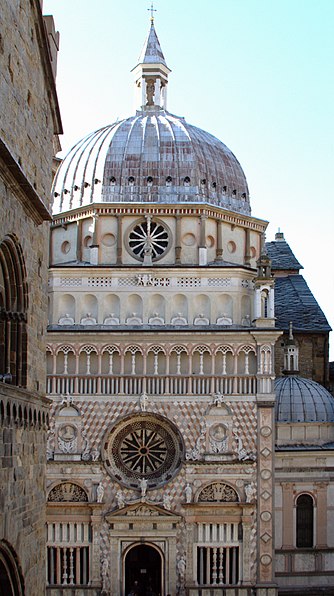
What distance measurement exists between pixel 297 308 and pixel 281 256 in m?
4.50

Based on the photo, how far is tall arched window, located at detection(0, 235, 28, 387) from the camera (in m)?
Result: 17.9

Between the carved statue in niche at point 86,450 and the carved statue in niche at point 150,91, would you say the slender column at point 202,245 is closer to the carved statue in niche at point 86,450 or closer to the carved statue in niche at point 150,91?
the carved statue in niche at point 150,91

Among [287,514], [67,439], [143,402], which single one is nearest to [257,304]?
[143,402]

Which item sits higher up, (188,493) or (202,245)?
(202,245)

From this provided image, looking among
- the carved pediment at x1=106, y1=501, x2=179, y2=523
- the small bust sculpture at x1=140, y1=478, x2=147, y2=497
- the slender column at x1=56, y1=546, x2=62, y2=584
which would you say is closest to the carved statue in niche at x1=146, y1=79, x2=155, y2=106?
the small bust sculpture at x1=140, y1=478, x2=147, y2=497

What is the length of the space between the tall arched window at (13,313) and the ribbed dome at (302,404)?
23197 mm

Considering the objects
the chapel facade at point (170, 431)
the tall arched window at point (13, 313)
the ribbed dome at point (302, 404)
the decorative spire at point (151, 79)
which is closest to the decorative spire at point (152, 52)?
→ the decorative spire at point (151, 79)

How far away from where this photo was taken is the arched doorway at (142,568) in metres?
36.9

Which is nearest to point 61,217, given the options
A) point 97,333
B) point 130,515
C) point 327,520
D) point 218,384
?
point 97,333

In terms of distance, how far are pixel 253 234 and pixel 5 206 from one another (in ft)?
86.2

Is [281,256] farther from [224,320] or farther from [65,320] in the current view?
[65,320]

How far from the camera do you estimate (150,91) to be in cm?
4534

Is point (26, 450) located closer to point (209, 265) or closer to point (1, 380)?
point (1, 380)

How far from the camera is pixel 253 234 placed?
42.4 meters
